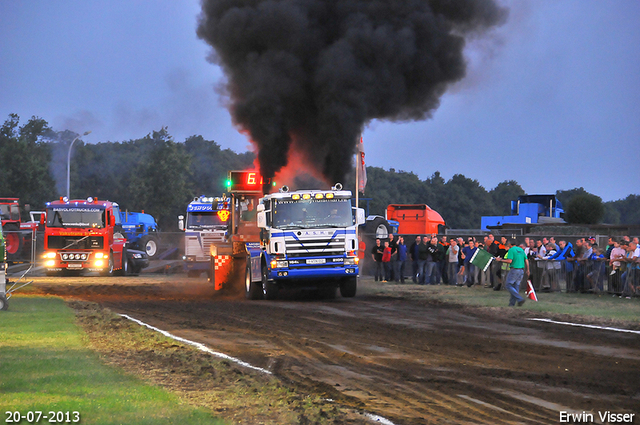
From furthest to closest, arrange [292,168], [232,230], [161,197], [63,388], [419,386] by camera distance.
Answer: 1. [161,197]
2. [292,168]
3. [232,230]
4. [419,386]
5. [63,388]

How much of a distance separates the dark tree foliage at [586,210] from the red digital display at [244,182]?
51058 millimetres

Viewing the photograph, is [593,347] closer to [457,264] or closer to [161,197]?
[457,264]

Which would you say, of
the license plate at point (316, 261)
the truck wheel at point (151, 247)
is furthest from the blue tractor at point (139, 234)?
the license plate at point (316, 261)

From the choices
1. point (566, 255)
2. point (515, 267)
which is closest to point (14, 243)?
point (566, 255)

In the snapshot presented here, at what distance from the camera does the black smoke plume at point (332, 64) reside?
25.5 meters

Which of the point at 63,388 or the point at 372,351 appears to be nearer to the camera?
the point at 63,388

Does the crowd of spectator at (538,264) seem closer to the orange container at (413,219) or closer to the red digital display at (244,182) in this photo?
the red digital display at (244,182)

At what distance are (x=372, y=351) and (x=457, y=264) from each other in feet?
52.5

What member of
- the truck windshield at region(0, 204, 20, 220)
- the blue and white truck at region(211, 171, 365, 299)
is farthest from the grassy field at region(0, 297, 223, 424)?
the truck windshield at region(0, 204, 20, 220)

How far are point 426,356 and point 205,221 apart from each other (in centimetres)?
2209

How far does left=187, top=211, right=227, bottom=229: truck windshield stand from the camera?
31.4 metres

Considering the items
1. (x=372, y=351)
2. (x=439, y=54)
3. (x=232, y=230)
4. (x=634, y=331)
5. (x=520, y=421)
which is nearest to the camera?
(x=520, y=421)

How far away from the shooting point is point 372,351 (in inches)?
434

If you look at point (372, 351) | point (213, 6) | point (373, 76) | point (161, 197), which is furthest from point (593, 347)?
point (161, 197)
